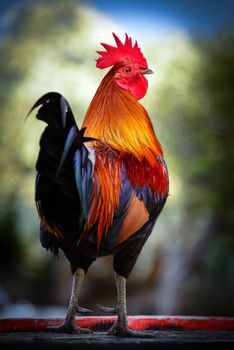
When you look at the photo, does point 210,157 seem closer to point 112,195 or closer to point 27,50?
point 27,50

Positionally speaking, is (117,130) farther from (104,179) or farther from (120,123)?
(104,179)

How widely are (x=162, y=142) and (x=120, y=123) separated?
11.0ft

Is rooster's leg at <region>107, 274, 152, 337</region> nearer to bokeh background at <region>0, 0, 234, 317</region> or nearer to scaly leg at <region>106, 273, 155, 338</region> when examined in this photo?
scaly leg at <region>106, 273, 155, 338</region>

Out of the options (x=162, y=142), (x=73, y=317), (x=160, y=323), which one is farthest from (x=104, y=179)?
(x=162, y=142)

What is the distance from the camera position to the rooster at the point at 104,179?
1.61m

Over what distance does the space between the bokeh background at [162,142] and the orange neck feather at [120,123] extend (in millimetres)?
3039

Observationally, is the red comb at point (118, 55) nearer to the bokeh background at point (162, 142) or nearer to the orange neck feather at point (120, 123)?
the orange neck feather at point (120, 123)

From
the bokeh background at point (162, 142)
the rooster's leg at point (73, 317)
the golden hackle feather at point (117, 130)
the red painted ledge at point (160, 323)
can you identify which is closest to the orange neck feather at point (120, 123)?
the golden hackle feather at point (117, 130)

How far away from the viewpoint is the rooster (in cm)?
161

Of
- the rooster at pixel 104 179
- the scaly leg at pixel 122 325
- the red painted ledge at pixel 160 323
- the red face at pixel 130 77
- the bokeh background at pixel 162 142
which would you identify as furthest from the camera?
the bokeh background at pixel 162 142

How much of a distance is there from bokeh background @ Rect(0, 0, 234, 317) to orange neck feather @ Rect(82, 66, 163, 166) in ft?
9.97

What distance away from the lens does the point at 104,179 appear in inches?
73.3

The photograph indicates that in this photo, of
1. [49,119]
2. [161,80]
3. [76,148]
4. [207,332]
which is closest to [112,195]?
[76,148]

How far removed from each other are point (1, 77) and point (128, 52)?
11.6ft
